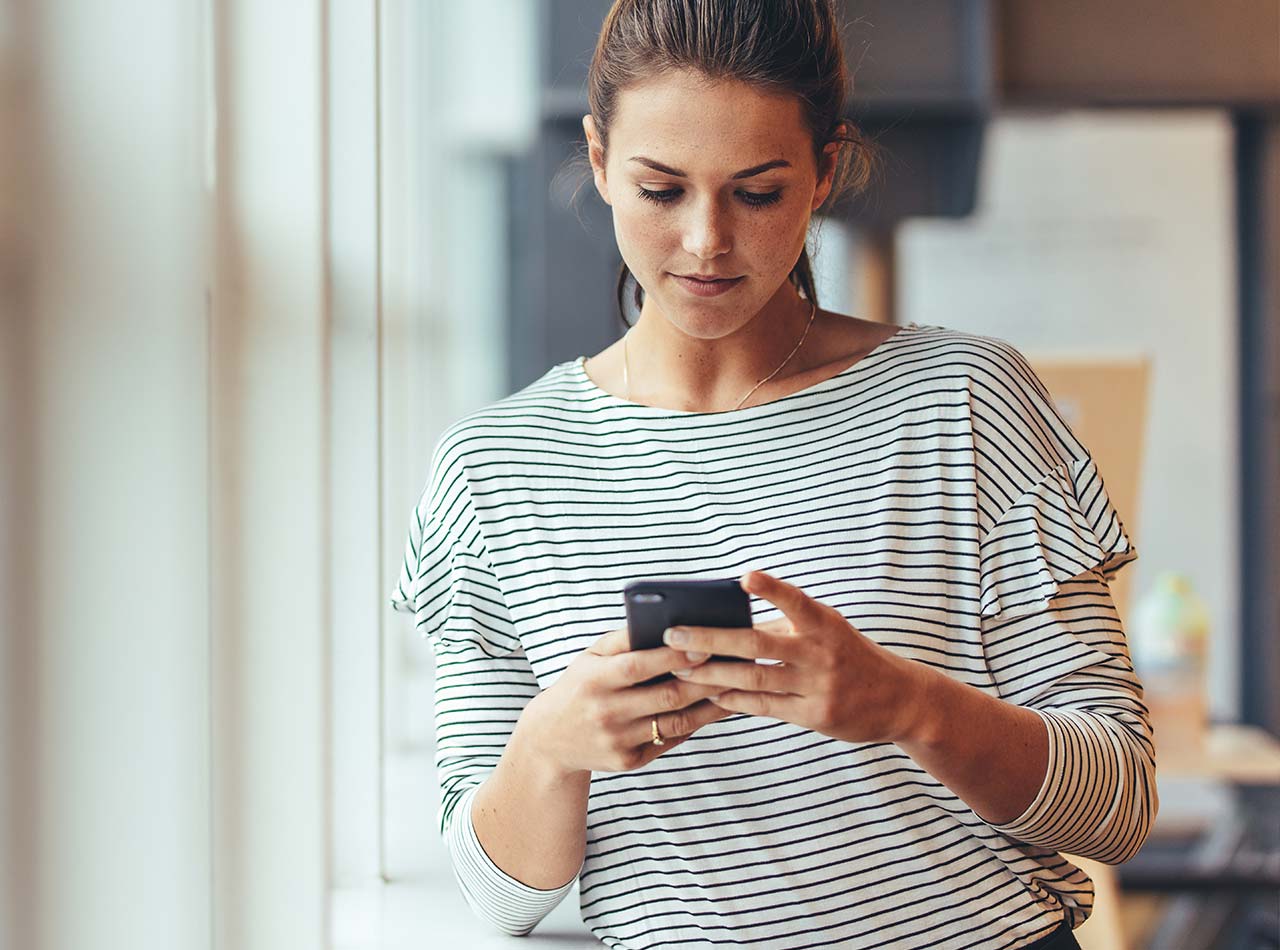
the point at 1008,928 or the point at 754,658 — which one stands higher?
the point at 754,658

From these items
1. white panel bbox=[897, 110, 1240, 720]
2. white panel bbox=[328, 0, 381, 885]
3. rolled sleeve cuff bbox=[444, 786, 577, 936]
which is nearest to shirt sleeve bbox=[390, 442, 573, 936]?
rolled sleeve cuff bbox=[444, 786, 577, 936]

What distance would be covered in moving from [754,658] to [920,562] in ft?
0.98

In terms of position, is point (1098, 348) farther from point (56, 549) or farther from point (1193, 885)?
point (56, 549)

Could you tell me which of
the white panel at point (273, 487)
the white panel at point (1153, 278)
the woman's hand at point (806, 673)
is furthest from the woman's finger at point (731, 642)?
the white panel at point (1153, 278)

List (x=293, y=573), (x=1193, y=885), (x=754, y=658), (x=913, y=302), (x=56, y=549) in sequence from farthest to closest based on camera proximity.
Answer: (x=913, y=302)
(x=1193, y=885)
(x=293, y=573)
(x=754, y=658)
(x=56, y=549)

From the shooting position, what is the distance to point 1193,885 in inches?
85.4

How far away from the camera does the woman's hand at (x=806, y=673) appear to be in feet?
2.76

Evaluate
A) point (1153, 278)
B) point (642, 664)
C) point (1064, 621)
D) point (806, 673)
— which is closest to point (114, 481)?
point (642, 664)

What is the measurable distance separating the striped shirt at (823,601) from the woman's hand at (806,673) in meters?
0.18

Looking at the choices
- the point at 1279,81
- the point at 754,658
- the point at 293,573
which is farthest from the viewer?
the point at 1279,81

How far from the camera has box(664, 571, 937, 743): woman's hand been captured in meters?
0.84

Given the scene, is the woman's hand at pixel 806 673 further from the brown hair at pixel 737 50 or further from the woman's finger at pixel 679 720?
the brown hair at pixel 737 50

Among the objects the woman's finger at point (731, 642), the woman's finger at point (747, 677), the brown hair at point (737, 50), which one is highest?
the brown hair at point (737, 50)

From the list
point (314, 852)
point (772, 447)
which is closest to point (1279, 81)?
point (772, 447)
